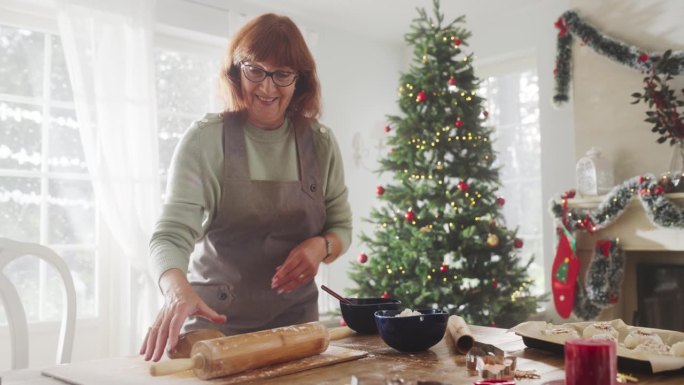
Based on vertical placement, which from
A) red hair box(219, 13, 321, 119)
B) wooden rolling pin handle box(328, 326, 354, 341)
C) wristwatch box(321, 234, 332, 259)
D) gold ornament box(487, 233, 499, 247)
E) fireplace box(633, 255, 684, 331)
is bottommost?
fireplace box(633, 255, 684, 331)

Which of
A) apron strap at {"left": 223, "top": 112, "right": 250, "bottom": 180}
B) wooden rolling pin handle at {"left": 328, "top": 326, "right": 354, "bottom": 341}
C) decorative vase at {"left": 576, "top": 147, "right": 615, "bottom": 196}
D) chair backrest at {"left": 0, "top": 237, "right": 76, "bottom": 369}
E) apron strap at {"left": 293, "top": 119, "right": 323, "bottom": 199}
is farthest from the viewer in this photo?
decorative vase at {"left": 576, "top": 147, "right": 615, "bottom": 196}

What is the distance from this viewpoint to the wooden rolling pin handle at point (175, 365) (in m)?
0.87

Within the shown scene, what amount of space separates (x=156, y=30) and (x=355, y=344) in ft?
9.91

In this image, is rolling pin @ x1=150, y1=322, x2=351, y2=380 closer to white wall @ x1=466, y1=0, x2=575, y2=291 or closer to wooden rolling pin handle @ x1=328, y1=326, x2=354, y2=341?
wooden rolling pin handle @ x1=328, y1=326, x2=354, y2=341

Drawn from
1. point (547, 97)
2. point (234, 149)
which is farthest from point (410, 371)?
point (547, 97)

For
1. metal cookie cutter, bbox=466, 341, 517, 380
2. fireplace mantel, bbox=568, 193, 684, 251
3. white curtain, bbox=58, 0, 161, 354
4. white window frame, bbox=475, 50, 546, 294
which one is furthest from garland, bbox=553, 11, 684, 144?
metal cookie cutter, bbox=466, 341, 517, 380

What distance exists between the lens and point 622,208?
3338 millimetres

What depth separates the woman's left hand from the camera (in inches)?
56.7

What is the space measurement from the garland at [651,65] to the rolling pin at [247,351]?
2.80 meters

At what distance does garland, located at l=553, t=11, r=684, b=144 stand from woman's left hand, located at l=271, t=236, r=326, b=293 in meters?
2.47

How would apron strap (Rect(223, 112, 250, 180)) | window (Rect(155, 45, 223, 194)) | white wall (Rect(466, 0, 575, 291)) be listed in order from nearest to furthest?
apron strap (Rect(223, 112, 250, 180)), window (Rect(155, 45, 223, 194)), white wall (Rect(466, 0, 575, 291))

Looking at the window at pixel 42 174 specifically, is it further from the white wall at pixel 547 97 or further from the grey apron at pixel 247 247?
the white wall at pixel 547 97

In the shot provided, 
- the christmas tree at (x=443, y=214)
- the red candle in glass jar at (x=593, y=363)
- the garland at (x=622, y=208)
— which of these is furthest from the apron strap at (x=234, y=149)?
the garland at (x=622, y=208)

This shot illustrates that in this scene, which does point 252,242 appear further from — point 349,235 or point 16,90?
point 16,90
